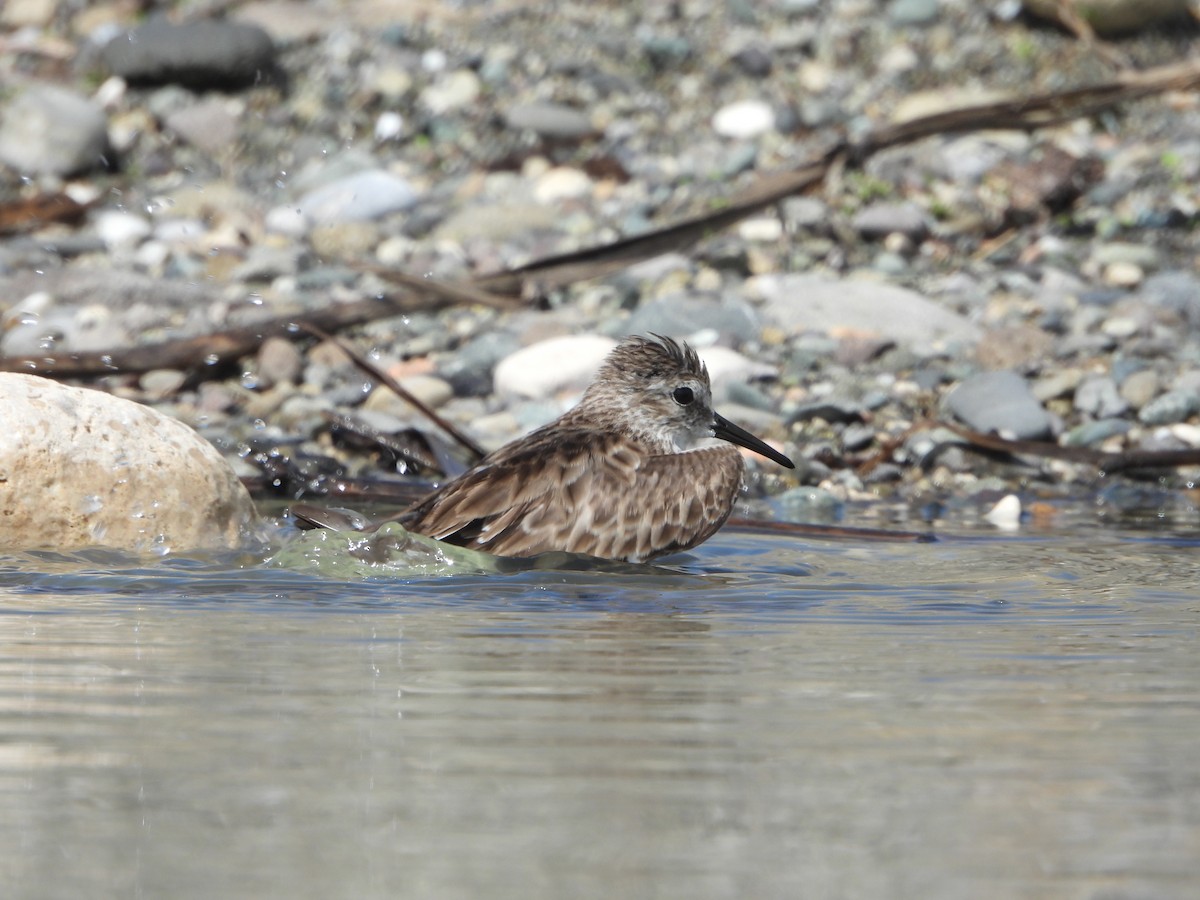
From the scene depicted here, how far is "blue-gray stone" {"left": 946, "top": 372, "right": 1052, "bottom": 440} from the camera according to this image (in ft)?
30.0

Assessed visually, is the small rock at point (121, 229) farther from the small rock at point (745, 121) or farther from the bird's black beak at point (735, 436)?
the bird's black beak at point (735, 436)

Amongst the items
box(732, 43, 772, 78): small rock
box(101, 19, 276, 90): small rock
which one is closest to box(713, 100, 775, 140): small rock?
box(732, 43, 772, 78): small rock

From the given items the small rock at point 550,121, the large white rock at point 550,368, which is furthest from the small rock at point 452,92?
the large white rock at point 550,368

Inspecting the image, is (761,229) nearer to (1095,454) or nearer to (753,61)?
(753,61)

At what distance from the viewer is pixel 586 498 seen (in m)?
6.39

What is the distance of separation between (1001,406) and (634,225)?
11.8 feet

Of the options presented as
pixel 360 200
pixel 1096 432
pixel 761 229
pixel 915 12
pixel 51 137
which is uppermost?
pixel 915 12

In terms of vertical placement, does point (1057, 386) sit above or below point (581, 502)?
above

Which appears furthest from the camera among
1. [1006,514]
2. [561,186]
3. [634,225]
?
[561,186]

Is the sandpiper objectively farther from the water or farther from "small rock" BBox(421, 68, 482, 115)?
"small rock" BBox(421, 68, 482, 115)

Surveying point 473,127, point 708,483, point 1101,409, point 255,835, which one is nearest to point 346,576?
point 708,483

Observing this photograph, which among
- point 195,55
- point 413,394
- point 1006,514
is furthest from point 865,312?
point 195,55

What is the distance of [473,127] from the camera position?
13.8 m

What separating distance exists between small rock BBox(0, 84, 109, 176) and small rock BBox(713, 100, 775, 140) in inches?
176
